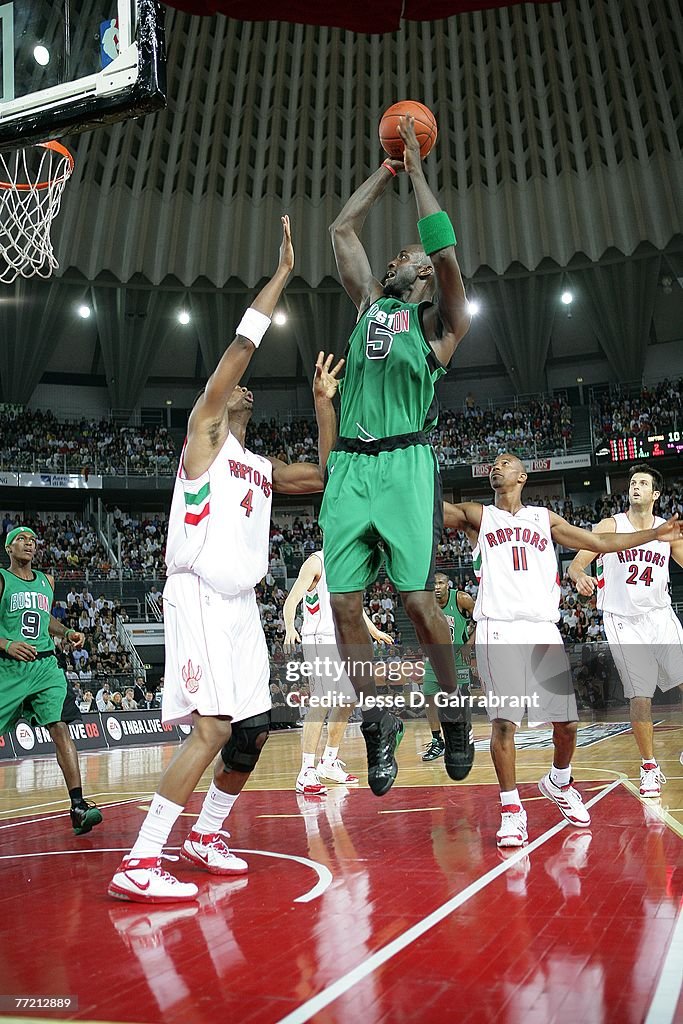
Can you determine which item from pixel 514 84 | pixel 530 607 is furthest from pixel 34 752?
pixel 514 84

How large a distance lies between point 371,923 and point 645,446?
27608mm

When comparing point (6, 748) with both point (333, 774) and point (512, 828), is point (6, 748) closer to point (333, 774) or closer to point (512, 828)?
point (333, 774)

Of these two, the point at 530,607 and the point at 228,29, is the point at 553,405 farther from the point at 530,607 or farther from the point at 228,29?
the point at 530,607

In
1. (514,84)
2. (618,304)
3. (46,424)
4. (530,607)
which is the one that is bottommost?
(530,607)

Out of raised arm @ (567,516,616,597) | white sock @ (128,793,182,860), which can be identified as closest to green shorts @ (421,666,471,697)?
raised arm @ (567,516,616,597)

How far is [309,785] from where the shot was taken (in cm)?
871

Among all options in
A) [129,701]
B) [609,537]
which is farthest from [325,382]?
[129,701]

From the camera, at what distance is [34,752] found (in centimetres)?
1556

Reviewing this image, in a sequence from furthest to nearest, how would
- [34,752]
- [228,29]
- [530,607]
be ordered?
[228,29]
[34,752]
[530,607]

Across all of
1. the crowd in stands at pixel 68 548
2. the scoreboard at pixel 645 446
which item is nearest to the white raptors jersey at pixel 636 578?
the scoreboard at pixel 645 446

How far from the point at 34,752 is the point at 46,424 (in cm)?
1998

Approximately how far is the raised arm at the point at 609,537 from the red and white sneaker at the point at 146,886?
332 cm

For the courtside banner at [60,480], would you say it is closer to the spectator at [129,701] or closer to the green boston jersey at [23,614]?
the spectator at [129,701]

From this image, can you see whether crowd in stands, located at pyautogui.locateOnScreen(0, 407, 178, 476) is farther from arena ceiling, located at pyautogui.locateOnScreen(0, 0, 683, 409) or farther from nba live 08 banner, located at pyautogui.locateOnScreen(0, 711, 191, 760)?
nba live 08 banner, located at pyautogui.locateOnScreen(0, 711, 191, 760)
